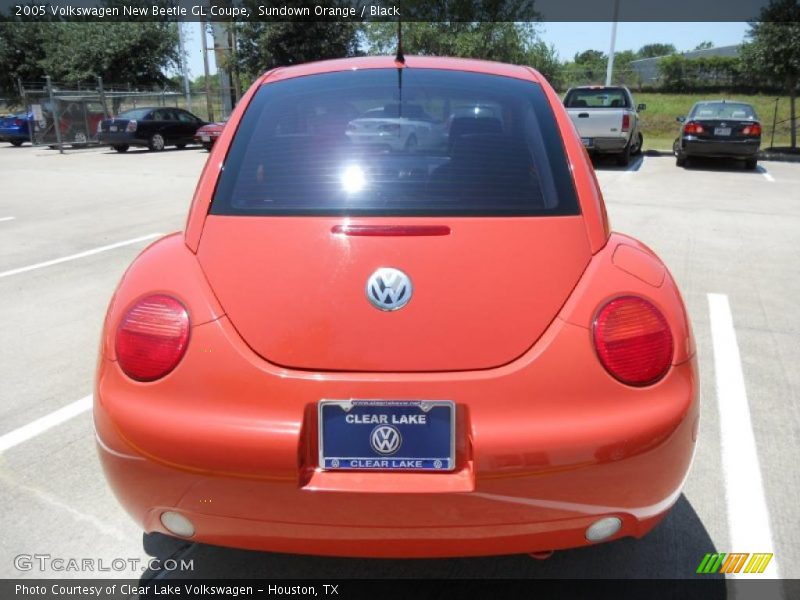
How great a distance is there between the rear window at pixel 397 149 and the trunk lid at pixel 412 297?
119mm

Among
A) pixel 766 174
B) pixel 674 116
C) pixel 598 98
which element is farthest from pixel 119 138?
pixel 674 116

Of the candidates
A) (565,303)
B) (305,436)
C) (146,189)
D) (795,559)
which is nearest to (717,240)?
(795,559)

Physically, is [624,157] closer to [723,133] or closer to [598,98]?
[598,98]

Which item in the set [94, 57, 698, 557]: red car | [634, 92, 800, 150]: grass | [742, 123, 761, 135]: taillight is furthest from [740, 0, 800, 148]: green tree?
[94, 57, 698, 557]: red car

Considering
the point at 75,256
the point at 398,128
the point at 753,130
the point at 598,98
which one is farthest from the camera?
the point at 598,98

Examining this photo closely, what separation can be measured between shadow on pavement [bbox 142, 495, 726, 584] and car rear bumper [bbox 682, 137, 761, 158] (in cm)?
1429

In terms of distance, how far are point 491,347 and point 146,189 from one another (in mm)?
11973

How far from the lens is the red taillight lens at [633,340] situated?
1764mm

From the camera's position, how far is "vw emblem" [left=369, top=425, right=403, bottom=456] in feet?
5.59

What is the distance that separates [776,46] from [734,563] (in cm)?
2060

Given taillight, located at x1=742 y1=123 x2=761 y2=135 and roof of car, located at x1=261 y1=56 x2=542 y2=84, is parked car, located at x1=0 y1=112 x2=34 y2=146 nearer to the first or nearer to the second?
taillight, located at x1=742 y1=123 x2=761 y2=135

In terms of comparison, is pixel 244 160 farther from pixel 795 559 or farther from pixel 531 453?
pixel 795 559

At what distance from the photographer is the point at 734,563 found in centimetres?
233

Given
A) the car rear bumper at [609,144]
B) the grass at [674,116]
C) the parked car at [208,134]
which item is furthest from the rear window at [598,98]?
the parked car at [208,134]
